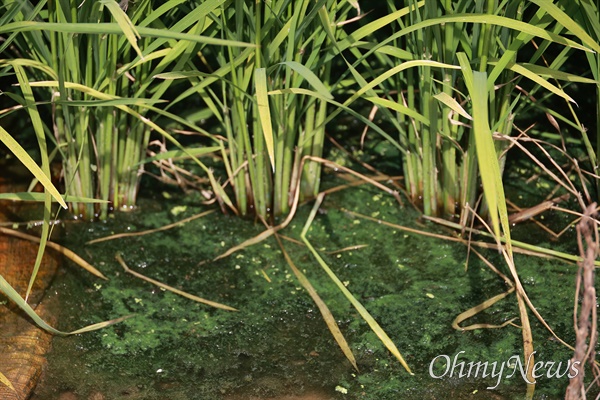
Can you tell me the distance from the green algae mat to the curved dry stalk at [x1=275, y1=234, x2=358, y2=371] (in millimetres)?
13

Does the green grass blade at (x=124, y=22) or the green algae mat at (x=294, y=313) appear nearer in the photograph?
the green grass blade at (x=124, y=22)

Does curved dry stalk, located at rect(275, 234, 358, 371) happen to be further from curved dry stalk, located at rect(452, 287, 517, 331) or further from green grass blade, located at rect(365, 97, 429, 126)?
green grass blade, located at rect(365, 97, 429, 126)

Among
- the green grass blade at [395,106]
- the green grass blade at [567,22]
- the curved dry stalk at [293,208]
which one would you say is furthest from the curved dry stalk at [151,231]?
the green grass blade at [567,22]

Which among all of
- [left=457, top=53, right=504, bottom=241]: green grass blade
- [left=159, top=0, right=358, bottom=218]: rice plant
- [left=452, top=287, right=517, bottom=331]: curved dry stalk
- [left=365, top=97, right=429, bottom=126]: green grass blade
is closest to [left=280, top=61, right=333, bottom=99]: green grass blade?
[left=159, top=0, right=358, bottom=218]: rice plant

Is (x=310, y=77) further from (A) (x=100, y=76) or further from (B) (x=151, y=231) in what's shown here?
(B) (x=151, y=231)

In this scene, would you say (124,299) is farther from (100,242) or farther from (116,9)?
(116,9)

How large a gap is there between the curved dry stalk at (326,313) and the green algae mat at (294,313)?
1 centimetres

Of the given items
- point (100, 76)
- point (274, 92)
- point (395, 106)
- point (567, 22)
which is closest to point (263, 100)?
point (274, 92)

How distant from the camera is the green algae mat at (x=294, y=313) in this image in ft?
4.40

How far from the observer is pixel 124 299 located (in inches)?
60.5

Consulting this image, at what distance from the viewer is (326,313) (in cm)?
149

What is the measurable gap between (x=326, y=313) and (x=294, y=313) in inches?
2.5

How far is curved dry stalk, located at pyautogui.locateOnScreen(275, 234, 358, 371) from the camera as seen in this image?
1403 millimetres

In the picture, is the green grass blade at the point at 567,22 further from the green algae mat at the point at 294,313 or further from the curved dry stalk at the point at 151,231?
the curved dry stalk at the point at 151,231
